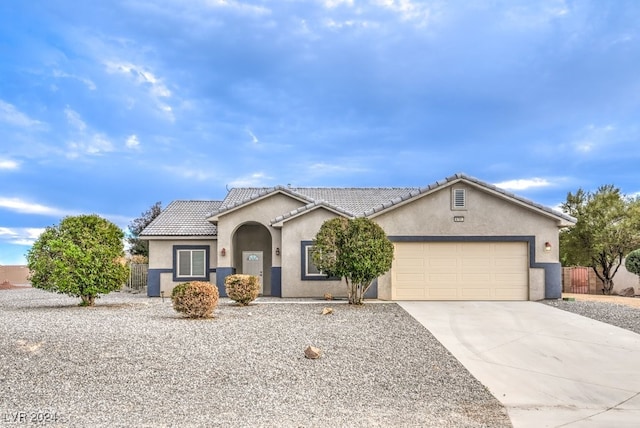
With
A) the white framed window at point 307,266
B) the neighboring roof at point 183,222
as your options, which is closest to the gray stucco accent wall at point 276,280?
the white framed window at point 307,266

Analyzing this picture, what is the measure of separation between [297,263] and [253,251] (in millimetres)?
4468

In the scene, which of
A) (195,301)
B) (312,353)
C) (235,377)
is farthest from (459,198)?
(235,377)

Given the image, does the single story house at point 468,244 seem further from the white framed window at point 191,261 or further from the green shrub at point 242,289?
the white framed window at point 191,261

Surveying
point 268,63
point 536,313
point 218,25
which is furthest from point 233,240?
point 536,313

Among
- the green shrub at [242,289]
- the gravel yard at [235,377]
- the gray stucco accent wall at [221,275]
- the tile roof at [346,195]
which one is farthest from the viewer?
the tile roof at [346,195]

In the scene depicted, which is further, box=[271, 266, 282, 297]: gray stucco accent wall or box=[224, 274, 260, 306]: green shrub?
box=[271, 266, 282, 297]: gray stucco accent wall

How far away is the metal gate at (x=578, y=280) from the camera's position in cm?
2612

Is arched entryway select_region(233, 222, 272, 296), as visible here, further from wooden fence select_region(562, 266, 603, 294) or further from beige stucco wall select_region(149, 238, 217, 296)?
wooden fence select_region(562, 266, 603, 294)

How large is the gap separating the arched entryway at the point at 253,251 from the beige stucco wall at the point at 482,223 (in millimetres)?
7477

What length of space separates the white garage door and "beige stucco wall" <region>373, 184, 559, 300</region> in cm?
43

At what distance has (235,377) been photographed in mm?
7793

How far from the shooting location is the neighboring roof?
22625 mm

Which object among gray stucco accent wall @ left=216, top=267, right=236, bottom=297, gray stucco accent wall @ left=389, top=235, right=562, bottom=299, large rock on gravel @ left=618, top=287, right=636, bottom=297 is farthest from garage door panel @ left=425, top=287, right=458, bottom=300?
large rock on gravel @ left=618, top=287, right=636, bottom=297

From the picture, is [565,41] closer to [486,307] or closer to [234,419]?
[486,307]
